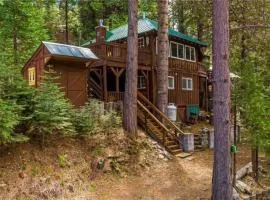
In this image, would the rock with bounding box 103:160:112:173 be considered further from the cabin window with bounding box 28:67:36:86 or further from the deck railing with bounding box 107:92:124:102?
the deck railing with bounding box 107:92:124:102

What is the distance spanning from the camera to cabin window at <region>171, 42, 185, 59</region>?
23297 mm

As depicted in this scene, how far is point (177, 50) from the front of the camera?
2370 cm

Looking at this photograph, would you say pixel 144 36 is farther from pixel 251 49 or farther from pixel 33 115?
pixel 33 115

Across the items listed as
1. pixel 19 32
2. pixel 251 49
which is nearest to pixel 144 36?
pixel 251 49

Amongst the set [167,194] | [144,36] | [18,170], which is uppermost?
[144,36]

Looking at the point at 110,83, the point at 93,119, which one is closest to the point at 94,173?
the point at 93,119

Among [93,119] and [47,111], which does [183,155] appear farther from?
[47,111]

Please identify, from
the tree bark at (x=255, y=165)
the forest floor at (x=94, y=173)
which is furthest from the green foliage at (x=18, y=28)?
the tree bark at (x=255, y=165)

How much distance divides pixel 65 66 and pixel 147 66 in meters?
7.36

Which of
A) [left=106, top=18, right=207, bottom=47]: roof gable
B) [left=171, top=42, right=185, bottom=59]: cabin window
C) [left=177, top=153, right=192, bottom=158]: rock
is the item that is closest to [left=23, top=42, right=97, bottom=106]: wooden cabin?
[left=177, top=153, right=192, bottom=158]: rock

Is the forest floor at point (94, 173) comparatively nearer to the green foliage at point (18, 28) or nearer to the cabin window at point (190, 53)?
the green foliage at point (18, 28)

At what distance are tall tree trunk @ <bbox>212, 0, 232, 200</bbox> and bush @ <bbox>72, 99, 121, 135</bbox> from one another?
475 cm

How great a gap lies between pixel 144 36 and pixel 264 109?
10.5 metres

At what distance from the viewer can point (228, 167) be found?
10.2 m
